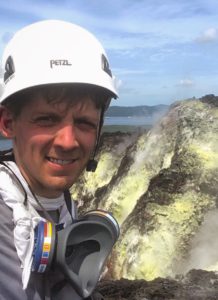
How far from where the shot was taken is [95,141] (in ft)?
8.95

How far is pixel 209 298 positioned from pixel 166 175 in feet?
16.1

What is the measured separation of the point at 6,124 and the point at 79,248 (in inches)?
28.2

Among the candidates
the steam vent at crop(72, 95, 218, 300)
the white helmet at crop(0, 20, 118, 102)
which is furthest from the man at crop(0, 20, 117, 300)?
the steam vent at crop(72, 95, 218, 300)

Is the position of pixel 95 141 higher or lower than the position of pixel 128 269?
higher

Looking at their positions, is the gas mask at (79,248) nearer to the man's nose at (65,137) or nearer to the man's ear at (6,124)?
the man's nose at (65,137)

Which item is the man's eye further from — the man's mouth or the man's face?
the man's mouth

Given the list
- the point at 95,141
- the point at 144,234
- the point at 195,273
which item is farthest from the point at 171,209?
the point at 95,141

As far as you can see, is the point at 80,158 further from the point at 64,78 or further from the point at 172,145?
the point at 172,145

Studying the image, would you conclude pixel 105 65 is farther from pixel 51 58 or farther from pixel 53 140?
pixel 53 140

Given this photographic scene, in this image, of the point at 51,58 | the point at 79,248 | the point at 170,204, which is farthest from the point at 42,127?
the point at 170,204

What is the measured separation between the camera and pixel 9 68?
2.54 metres

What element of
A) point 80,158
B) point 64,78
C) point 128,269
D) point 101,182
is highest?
point 64,78

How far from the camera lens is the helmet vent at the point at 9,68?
2507mm

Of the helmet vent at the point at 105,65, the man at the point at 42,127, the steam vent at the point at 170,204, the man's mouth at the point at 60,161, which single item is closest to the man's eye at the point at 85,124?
the man at the point at 42,127
